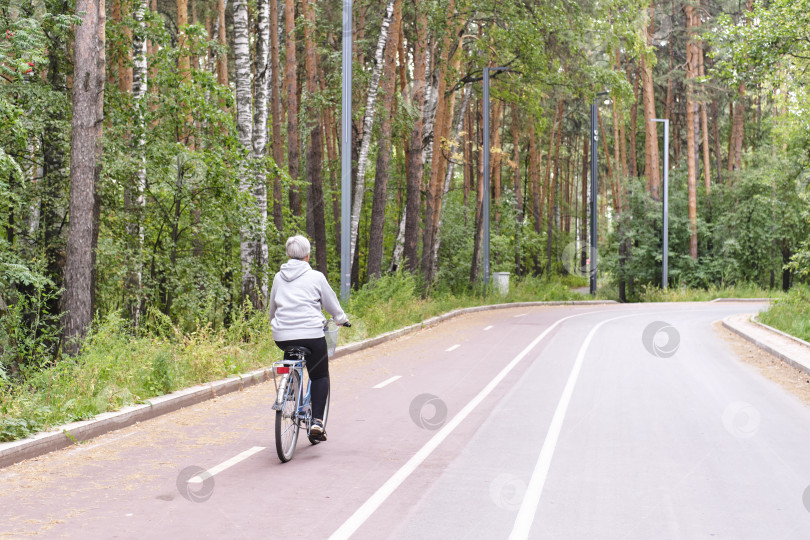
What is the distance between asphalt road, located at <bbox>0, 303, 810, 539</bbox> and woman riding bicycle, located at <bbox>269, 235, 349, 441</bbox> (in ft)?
2.09

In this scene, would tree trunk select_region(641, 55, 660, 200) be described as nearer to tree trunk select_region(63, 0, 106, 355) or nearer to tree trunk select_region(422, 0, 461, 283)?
tree trunk select_region(422, 0, 461, 283)

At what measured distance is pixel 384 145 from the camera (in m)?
25.6

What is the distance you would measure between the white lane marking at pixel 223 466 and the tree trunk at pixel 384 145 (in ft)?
57.0

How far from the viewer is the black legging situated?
25.1 feet

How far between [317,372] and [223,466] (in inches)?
49.8

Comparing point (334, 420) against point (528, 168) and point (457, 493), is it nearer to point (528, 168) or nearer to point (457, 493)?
point (457, 493)

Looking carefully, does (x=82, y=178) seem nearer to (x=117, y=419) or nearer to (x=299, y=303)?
(x=117, y=419)

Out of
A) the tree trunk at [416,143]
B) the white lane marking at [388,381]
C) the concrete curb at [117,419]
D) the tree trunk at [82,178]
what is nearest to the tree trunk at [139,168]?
the tree trunk at [82,178]

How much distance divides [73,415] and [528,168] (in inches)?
2160

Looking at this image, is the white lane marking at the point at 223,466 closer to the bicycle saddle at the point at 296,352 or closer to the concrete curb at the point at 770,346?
the bicycle saddle at the point at 296,352

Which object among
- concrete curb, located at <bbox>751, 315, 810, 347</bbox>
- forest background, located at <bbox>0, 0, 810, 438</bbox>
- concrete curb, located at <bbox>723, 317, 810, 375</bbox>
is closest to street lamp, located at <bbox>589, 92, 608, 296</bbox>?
forest background, located at <bbox>0, 0, 810, 438</bbox>

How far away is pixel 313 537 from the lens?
5250 millimetres

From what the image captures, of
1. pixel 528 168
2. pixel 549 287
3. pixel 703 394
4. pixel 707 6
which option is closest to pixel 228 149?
pixel 703 394

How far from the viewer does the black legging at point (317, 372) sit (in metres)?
7.66
